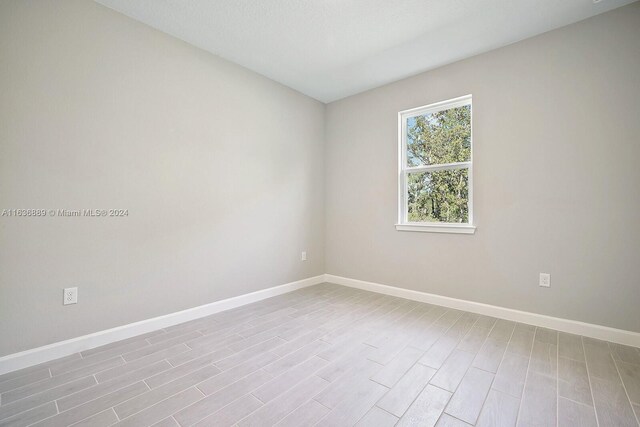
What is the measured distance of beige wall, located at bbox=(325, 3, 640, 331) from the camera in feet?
7.11

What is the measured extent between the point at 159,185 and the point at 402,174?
2.65 metres

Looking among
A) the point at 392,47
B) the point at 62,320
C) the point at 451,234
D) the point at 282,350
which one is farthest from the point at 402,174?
the point at 62,320

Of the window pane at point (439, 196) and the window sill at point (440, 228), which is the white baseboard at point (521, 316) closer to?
the window sill at point (440, 228)

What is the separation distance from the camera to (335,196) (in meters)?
4.10

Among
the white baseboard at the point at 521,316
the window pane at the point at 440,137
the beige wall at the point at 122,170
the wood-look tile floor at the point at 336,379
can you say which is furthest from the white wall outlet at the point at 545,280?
the beige wall at the point at 122,170

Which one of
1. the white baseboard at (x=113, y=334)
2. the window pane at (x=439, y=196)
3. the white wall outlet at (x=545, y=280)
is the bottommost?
the white baseboard at (x=113, y=334)

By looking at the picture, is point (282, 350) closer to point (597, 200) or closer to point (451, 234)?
point (451, 234)

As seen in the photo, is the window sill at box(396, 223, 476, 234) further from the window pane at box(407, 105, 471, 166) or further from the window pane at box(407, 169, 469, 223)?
the window pane at box(407, 105, 471, 166)

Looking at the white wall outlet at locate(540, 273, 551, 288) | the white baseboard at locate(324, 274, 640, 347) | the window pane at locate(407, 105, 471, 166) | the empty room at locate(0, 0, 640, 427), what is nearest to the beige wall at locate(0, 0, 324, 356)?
the empty room at locate(0, 0, 640, 427)

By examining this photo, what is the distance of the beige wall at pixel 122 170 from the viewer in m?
1.84

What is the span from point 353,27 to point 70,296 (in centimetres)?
310

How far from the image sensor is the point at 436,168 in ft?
10.4

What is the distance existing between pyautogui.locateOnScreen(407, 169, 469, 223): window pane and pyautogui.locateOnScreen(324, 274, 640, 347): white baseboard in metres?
0.87

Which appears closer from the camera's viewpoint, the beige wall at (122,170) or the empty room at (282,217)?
the empty room at (282,217)
